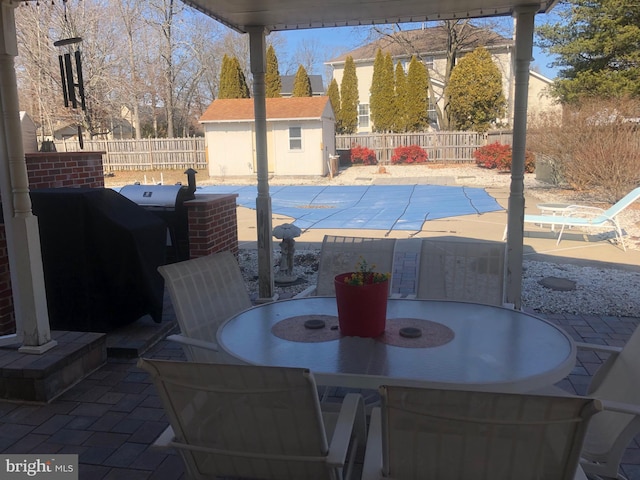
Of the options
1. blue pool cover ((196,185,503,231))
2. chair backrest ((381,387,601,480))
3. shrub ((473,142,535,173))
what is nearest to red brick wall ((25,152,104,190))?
chair backrest ((381,387,601,480))

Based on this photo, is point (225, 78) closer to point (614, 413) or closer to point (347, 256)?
point (347, 256)

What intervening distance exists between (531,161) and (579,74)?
9.56 ft

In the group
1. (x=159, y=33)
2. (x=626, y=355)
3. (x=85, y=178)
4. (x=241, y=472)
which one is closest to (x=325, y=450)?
(x=241, y=472)

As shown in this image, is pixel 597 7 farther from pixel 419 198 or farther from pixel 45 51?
pixel 45 51

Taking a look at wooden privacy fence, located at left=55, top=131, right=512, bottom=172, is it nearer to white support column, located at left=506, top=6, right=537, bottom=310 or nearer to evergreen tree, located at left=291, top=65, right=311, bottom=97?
evergreen tree, located at left=291, top=65, right=311, bottom=97

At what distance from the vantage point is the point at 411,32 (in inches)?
1018

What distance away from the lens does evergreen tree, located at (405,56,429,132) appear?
2256 centimetres

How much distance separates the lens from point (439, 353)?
217 centimetres

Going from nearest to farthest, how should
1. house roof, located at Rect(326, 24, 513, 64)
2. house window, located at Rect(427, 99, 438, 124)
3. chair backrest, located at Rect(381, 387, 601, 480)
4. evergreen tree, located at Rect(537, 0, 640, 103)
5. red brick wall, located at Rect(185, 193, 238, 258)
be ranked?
chair backrest, located at Rect(381, 387, 601, 480), red brick wall, located at Rect(185, 193, 238, 258), evergreen tree, located at Rect(537, 0, 640, 103), house roof, located at Rect(326, 24, 513, 64), house window, located at Rect(427, 99, 438, 124)

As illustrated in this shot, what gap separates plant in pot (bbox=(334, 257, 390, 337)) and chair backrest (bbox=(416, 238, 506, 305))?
3.77 feet

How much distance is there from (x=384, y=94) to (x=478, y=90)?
4.14 metres

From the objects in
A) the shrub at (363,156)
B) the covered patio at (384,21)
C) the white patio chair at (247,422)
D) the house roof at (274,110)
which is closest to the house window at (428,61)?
the shrub at (363,156)

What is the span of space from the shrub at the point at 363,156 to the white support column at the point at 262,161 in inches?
653

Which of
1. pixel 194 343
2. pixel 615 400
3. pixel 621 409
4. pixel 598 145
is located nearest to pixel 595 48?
pixel 598 145
